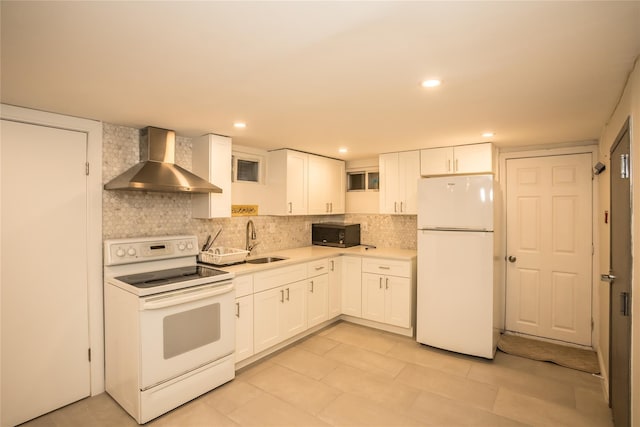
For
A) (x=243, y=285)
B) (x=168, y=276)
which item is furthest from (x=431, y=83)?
(x=168, y=276)

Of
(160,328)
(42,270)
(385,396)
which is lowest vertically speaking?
(385,396)

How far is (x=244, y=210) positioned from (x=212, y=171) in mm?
785

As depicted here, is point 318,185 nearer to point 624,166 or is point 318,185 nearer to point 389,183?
point 389,183

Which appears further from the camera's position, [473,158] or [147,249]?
[473,158]

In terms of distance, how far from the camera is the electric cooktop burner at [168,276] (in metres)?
2.49

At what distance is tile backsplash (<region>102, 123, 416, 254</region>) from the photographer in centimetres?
275

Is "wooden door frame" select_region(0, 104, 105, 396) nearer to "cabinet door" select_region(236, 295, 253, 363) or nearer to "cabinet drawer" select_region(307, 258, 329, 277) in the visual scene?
"cabinet door" select_region(236, 295, 253, 363)

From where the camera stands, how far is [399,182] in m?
4.10

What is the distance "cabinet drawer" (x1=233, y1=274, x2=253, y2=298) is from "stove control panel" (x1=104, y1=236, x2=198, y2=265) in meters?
0.55

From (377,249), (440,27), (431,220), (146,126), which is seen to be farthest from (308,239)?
(440,27)

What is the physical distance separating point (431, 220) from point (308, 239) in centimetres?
191

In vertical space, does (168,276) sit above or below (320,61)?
below

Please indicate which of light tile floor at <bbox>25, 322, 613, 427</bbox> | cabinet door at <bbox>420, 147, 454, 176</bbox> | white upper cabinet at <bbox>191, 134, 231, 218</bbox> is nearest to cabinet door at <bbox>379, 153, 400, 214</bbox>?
cabinet door at <bbox>420, 147, 454, 176</bbox>

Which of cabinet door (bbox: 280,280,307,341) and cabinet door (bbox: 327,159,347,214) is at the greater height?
cabinet door (bbox: 327,159,347,214)
